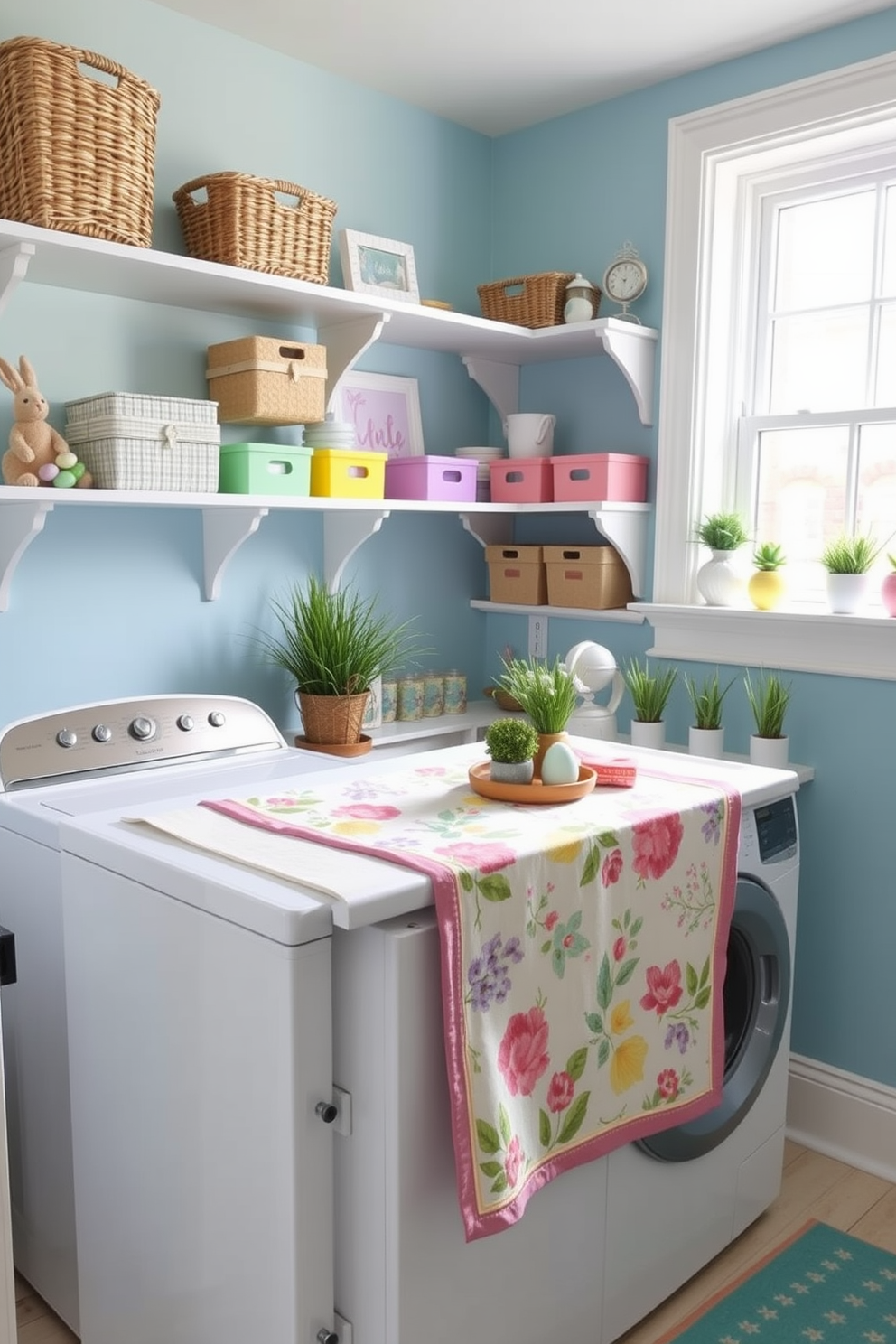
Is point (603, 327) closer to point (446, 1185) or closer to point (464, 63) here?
point (464, 63)

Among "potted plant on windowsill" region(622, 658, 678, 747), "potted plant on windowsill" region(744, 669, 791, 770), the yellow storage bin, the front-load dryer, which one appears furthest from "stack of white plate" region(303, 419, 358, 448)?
the front-load dryer

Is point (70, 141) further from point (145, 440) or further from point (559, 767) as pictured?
point (559, 767)

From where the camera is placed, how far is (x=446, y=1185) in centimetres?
147

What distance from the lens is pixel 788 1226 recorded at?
7.22 feet

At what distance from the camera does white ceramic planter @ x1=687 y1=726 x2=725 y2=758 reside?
2.53 metres

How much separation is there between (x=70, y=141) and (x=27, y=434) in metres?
0.50

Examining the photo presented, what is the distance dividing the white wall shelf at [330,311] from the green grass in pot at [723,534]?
1.08 feet

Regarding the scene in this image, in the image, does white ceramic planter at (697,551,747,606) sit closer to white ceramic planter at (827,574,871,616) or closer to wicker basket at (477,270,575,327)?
white ceramic planter at (827,574,871,616)

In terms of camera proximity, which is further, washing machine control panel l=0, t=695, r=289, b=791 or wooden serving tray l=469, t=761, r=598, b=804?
washing machine control panel l=0, t=695, r=289, b=791

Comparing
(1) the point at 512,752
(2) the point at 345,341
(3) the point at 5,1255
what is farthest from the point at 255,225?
(3) the point at 5,1255

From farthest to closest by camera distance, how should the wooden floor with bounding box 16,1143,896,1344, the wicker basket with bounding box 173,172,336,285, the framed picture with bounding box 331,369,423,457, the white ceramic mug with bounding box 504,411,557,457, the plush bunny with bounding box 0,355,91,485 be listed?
the white ceramic mug with bounding box 504,411,557,457 → the framed picture with bounding box 331,369,423,457 → the wicker basket with bounding box 173,172,336,285 → the plush bunny with bounding box 0,355,91,485 → the wooden floor with bounding box 16,1143,896,1344

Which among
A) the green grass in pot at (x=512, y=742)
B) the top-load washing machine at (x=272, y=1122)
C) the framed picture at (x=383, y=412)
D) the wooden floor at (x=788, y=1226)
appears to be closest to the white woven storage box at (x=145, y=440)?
the framed picture at (x=383, y=412)

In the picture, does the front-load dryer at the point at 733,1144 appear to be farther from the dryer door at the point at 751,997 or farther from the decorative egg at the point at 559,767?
the decorative egg at the point at 559,767

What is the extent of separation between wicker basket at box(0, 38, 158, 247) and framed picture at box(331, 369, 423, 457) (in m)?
0.77
